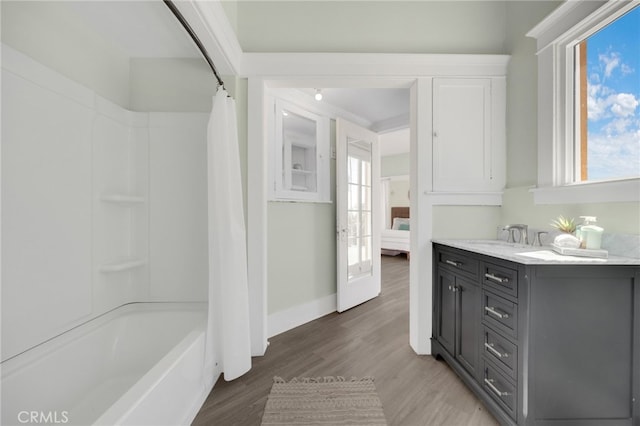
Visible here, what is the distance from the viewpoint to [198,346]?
1.49m

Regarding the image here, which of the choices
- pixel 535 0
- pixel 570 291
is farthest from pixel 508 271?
pixel 535 0

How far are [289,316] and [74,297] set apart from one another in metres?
1.63

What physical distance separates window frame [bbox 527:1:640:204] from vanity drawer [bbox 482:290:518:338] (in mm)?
782

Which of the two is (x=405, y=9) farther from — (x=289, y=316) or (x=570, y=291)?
(x=289, y=316)

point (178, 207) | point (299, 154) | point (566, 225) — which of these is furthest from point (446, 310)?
point (178, 207)

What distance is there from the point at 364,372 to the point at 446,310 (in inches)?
29.6

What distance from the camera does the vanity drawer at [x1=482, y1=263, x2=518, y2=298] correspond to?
1.27m

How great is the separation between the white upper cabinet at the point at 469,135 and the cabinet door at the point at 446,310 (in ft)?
2.33

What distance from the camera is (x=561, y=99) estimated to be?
165 centimetres

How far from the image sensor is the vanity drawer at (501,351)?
1.27m

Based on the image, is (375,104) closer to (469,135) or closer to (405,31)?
(405,31)

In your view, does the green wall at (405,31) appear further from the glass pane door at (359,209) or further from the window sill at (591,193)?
the glass pane door at (359,209)

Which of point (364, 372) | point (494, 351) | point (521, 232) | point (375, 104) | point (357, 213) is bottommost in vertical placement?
point (364, 372)

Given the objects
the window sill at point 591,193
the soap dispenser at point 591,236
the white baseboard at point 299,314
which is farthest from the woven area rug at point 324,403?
the window sill at point 591,193
